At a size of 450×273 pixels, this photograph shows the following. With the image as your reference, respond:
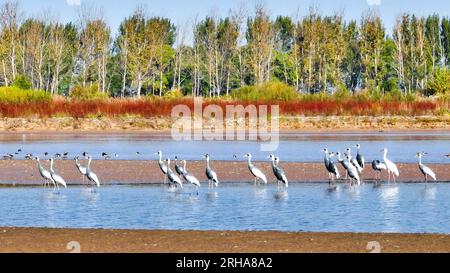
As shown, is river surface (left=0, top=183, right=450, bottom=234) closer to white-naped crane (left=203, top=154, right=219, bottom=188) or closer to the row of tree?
white-naped crane (left=203, top=154, right=219, bottom=188)

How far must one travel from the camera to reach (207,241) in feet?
44.2

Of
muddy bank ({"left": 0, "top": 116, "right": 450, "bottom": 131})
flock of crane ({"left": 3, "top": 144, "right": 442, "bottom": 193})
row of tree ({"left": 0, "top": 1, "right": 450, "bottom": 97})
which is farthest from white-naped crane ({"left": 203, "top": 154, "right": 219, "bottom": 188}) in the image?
row of tree ({"left": 0, "top": 1, "right": 450, "bottom": 97})

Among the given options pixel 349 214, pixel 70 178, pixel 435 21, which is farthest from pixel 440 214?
pixel 435 21

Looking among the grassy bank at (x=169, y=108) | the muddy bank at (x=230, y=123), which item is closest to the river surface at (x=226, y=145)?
the muddy bank at (x=230, y=123)

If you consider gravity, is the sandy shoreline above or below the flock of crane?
below

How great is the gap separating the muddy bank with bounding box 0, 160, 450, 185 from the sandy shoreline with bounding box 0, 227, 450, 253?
1043cm

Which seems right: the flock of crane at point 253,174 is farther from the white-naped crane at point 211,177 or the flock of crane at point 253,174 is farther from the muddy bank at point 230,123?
the muddy bank at point 230,123

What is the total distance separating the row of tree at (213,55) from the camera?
97.3m

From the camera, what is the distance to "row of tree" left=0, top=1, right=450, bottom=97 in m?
97.3

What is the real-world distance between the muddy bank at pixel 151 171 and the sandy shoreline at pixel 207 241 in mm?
10428

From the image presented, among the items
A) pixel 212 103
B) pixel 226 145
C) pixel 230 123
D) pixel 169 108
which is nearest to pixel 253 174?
pixel 226 145

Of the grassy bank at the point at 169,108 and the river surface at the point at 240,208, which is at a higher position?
the grassy bank at the point at 169,108

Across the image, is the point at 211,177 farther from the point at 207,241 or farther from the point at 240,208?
the point at 207,241

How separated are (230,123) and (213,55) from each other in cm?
4786
